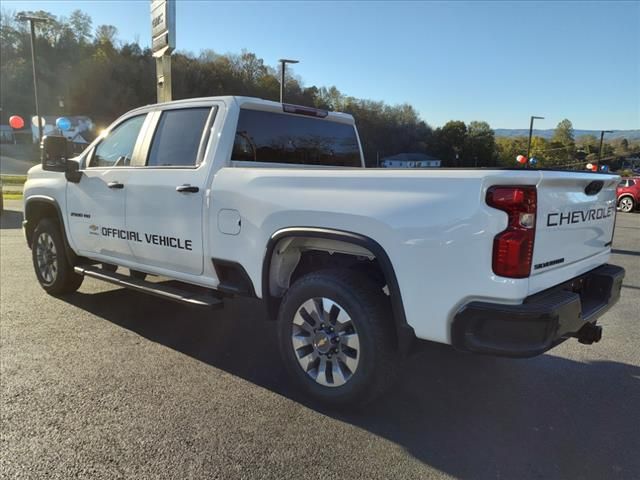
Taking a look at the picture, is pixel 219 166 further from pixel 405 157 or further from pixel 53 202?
pixel 405 157

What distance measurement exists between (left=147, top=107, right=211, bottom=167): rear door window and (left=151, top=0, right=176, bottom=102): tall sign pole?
18.2 ft

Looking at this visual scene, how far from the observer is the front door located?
180 inches

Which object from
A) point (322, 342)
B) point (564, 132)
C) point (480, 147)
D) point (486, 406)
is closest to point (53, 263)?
point (322, 342)

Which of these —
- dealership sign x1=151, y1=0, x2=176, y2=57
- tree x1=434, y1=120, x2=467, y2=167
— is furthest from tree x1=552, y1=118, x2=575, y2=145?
dealership sign x1=151, y1=0, x2=176, y2=57

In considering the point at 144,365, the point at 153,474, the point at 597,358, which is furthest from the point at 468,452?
the point at 144,365

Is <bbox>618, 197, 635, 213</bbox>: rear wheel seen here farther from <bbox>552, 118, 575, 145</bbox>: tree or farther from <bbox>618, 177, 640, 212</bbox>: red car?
<bbox>552, 118, 575, 145</bbox>: tree

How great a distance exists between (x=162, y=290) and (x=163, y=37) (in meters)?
7.03

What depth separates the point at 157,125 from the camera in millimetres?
4426

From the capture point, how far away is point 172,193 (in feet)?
13.1

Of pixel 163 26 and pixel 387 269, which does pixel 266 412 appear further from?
pixel 163 26

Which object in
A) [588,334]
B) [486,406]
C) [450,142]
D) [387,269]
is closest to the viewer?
[387,269]

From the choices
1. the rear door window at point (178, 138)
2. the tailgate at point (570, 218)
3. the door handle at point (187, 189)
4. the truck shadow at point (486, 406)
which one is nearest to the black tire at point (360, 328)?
the truck shadow at point (486, 406)

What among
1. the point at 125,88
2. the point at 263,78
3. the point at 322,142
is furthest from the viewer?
the point at 125,88

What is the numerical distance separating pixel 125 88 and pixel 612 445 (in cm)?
9514
